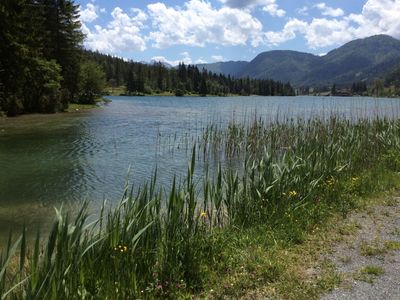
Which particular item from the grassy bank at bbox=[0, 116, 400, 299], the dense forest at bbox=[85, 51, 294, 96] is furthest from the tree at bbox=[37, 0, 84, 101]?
the dense forest at bbox=[85, 51, 294, 96]

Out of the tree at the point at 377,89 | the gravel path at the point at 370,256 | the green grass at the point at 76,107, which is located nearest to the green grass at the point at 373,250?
the gravel path at the point at 370,256

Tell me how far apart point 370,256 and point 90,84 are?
6848 cm

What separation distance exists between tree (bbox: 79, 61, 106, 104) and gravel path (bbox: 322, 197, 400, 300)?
5894 cm

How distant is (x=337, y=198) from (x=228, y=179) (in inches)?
111

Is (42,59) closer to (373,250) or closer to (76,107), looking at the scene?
(76,107)

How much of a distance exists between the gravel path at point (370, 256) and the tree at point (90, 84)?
2320 inches

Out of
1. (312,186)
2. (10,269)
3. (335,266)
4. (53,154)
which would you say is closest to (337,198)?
(312,186)

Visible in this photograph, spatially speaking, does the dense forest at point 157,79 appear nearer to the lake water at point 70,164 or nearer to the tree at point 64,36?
the tree at point 64,36

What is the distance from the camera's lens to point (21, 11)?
134 ft

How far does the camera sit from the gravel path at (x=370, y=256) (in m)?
5.01

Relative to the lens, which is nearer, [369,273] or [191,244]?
[369,273]

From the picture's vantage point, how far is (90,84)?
69875 millimetres

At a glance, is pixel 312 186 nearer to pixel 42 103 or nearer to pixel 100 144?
Answer: pixel 100 144

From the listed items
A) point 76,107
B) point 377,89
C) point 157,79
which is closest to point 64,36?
point 76,107
